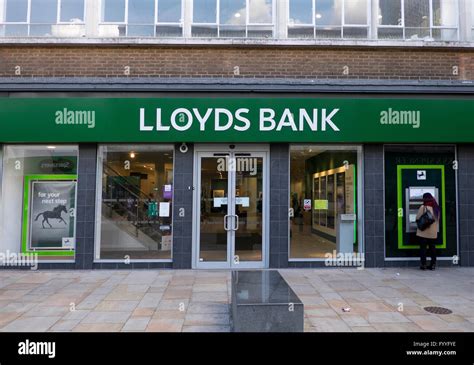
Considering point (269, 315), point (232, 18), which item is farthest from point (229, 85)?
point (269, 315)

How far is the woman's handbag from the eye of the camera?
27.8ft

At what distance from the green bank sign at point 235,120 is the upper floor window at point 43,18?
192 cm

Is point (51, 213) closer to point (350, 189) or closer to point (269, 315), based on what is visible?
point (269, 315)

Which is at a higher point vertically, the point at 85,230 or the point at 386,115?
the point at 386,115

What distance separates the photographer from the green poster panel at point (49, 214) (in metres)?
9.01

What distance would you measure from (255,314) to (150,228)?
16.9 ft

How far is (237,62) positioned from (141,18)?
8.51ft

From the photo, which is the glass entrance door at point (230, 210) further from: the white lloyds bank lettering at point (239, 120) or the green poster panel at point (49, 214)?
the green poster panel at point (49, 214)

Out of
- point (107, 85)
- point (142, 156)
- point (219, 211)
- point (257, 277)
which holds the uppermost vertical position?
point (107, 85)

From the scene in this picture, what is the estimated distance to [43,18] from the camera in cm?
929

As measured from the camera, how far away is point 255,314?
14.7ft

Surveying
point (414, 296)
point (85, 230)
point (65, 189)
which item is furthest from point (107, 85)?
point (414, 296)

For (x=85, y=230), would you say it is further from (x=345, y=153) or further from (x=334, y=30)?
(x=334, y=30)

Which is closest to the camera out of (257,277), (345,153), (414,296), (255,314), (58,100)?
(255,314)
